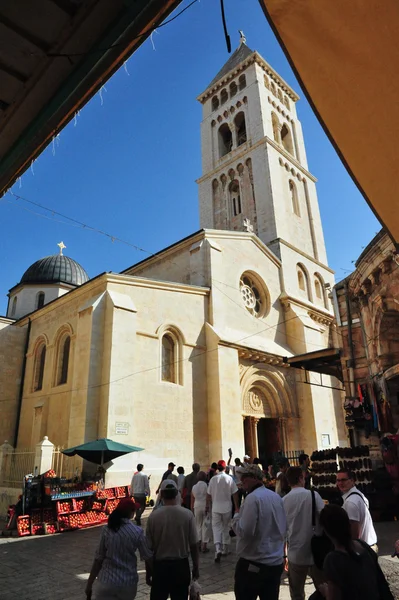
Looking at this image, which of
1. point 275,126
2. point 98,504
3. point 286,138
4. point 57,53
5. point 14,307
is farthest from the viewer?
point 286,138

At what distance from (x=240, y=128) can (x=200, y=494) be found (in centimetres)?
3227

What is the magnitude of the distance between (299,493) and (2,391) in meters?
18.5

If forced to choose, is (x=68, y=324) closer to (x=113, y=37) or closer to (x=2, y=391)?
(x=2, y=391)

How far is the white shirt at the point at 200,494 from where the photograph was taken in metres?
8.07

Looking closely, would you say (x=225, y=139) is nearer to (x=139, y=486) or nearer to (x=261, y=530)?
(x=139, y=486)

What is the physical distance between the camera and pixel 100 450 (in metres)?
11.8

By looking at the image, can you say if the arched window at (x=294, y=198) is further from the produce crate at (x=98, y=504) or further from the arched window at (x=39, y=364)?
the produce crate at (x=98, y=504)

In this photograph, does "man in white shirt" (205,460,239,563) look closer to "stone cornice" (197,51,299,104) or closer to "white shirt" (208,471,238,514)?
"white shirt" (208,471,238,514)

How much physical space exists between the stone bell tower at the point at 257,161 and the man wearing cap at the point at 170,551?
21.8m

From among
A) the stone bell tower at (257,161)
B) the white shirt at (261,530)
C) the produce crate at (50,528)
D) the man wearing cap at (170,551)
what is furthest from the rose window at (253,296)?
the man wearing cap at (170,551)

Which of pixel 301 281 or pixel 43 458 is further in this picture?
pixel 301 281

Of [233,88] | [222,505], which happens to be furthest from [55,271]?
[222,505]

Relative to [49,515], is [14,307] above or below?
above

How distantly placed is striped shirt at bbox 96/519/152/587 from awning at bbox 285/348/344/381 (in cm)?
1079
